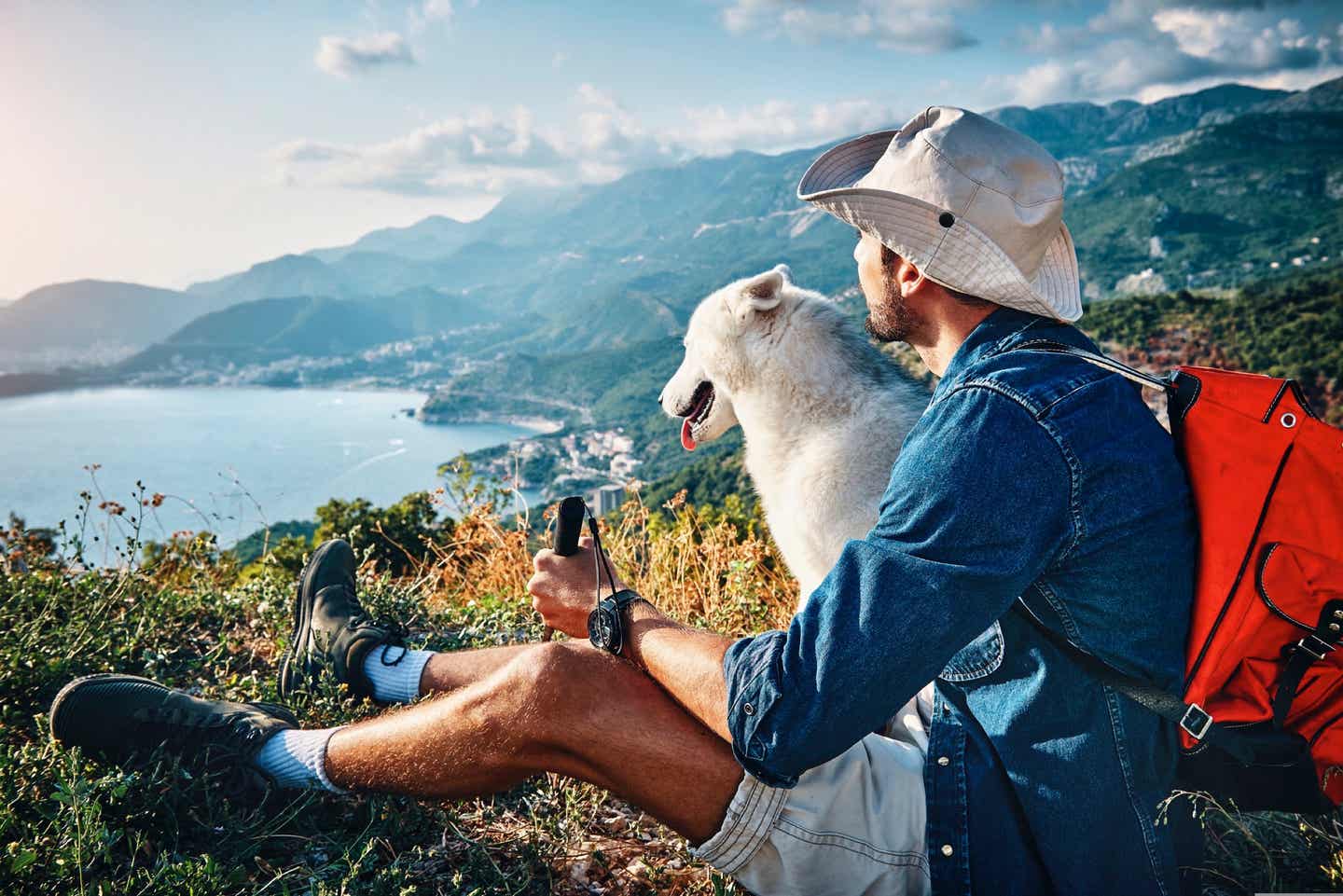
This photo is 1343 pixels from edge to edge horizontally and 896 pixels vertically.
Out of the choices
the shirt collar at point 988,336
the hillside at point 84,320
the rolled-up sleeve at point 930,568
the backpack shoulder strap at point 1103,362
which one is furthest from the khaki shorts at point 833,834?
the hillside at point 84,320

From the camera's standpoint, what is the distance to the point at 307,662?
3.56 m

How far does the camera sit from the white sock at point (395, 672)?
334 centimetres

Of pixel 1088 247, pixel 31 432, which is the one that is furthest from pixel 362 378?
pixel 1088 247

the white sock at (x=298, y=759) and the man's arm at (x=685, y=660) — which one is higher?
the man's arm at (x=685, y=660)

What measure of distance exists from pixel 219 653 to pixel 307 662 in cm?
104

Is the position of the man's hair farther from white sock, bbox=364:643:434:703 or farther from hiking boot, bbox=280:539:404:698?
hiking boot, bbox=280:539:404:698

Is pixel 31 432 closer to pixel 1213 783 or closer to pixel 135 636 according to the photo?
pixel 135 636

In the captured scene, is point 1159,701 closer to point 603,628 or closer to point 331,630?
point 603,628

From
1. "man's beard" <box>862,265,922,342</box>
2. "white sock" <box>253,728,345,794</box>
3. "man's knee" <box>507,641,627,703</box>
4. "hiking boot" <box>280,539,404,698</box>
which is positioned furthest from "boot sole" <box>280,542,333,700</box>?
"man's beard" <box>862,265,922,342</box>

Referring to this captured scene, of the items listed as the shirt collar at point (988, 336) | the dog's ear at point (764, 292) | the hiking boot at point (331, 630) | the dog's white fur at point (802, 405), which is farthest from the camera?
the dog's ear at point (764, 292)

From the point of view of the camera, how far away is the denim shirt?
158 centimetres

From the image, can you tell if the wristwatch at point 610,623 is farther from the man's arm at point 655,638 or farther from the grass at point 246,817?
the grass at point 246,817

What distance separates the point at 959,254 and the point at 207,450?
69847 mm

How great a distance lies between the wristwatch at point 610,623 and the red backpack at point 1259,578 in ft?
3.91
